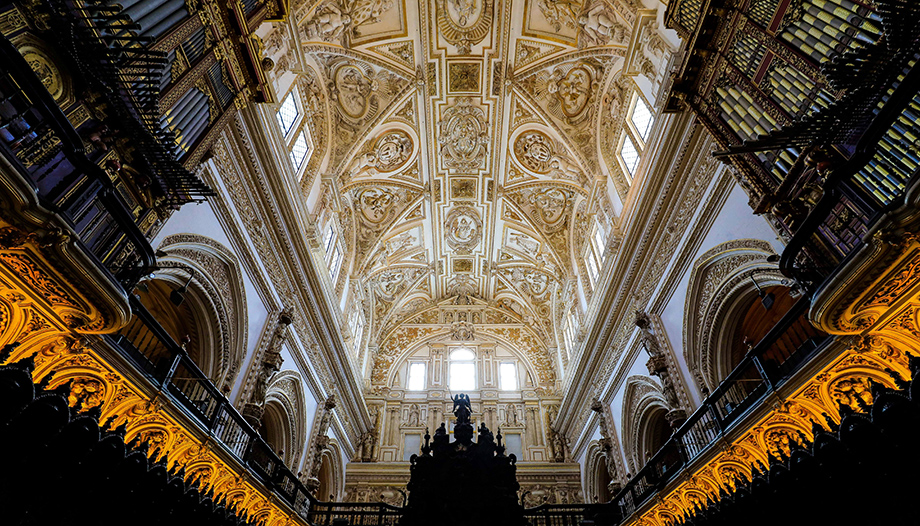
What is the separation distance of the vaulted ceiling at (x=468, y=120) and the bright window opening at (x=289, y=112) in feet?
1.33

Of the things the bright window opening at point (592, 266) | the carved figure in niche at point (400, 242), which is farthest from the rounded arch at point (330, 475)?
the bright window opening at point (592, 266)

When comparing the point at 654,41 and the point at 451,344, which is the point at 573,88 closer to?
the point at 654,41

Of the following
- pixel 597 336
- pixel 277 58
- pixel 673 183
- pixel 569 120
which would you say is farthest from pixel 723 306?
pixel 277 58

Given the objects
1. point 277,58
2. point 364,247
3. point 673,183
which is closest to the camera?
point 673,183

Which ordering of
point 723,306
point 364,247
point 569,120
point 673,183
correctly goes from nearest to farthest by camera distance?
1. point 723,306
2. point 673,183
3. point 569,120
4. point 364,247

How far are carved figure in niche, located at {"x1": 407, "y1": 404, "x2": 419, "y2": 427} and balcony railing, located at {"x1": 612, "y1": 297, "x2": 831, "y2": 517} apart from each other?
11.1m

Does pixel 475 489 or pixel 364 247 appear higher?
pixel 364 247

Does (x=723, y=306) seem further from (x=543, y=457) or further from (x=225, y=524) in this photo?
(x=543, y=457)

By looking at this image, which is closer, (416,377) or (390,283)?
(390,283)

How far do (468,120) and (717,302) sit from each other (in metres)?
11.5

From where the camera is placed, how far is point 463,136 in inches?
717

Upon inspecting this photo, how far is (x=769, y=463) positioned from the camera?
678 cm

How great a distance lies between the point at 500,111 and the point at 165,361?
13.8 metres

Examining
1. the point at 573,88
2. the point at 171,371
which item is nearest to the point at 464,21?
A: the point at 573,88
